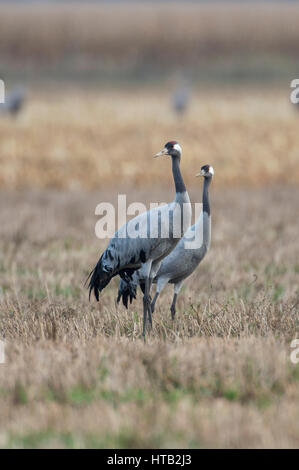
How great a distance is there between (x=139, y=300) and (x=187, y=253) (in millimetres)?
1329

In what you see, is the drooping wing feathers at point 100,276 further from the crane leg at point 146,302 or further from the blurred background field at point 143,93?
the blurred background field at point 143,93

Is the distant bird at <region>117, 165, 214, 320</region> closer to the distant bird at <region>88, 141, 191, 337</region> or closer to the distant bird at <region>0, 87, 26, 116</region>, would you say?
the distant bird at <region>88, 141, 191, 337</region>

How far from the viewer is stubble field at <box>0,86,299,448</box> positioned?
12.4 ft

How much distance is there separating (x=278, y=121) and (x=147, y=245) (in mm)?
20079

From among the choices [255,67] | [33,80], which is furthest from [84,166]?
[255,67]

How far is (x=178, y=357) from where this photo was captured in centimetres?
459

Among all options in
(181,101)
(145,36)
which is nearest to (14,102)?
(181,101)

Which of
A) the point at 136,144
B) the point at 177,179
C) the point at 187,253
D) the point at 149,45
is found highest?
the point at 149,45

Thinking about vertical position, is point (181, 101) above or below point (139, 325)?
above

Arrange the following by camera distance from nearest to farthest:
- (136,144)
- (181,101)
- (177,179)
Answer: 1. (177,179)
2. (136,144)
3. (181,101)

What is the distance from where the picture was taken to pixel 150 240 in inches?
228

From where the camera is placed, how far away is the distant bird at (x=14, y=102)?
2533 centimetres

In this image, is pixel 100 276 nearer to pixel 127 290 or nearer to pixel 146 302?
pixel 127 290

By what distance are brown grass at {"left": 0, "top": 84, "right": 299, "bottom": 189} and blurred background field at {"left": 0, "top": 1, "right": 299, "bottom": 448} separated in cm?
5
